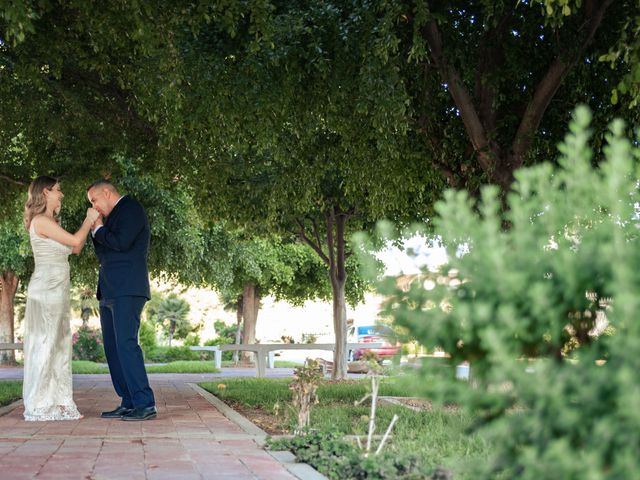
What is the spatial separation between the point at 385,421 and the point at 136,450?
114 inches

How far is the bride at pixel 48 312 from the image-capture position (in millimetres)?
8586

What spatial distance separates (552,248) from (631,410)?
0.73 meters

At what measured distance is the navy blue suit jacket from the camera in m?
8.44

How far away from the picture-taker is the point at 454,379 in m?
2.31

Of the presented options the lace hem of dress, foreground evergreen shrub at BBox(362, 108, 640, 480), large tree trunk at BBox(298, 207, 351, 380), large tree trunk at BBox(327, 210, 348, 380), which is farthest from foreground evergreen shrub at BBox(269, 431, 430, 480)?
large tree trunk at BBox(327, 210, 348, 380)

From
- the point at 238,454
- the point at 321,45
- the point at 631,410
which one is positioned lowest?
the point at 238,454

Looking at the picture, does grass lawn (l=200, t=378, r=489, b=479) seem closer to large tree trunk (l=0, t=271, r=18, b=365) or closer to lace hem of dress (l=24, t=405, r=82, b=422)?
lace hem of dress (l=24, t=405, r=82, b=422)

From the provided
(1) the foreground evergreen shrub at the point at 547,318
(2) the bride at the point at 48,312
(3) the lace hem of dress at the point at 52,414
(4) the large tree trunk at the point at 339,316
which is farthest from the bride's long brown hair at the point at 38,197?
(4) the large tree trunk at the point at 339,316

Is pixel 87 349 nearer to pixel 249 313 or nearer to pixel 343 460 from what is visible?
pixel 249 313

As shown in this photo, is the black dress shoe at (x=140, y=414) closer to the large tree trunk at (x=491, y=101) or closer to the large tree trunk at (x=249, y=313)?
the large tree trunk at (x=491, y=101)

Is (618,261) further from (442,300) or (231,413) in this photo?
(231,413)

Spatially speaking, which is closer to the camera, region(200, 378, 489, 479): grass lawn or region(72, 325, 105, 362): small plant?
region(200, 378, 489, 479): grass lawn

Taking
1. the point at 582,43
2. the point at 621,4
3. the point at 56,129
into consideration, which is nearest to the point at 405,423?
the point at 582,43

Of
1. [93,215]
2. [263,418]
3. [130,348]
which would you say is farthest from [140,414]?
[93,215]
